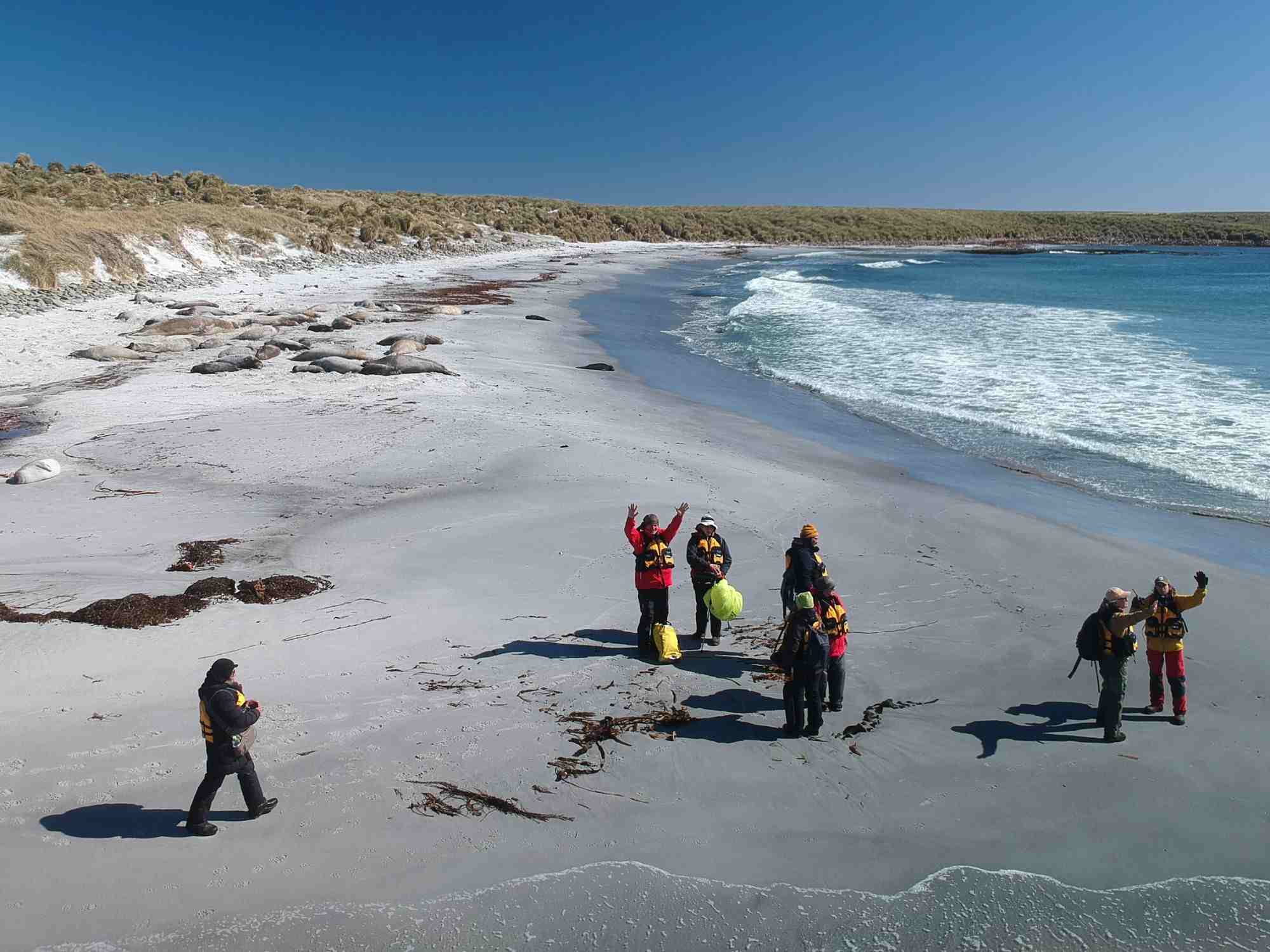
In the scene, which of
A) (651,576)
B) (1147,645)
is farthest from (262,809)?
(1147,645)

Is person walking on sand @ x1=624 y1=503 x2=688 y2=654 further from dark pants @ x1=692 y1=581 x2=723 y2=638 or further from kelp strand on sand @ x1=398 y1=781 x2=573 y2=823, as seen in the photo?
kelp strand on sand @ x1=398 y1=781 x2=573 y2=823

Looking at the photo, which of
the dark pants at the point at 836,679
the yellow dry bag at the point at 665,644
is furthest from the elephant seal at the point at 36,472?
the dark pants at the point at 836,679

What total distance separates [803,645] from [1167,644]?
3.02 m

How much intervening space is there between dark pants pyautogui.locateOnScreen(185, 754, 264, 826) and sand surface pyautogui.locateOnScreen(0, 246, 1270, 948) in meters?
0.14

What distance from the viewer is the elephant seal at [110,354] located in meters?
19.3

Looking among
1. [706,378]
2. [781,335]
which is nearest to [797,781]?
[706,378]

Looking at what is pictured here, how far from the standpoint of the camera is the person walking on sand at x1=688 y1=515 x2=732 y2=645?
7.65 metres

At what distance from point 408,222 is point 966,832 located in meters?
57.3

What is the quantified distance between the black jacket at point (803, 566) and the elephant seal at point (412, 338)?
52.6 feet

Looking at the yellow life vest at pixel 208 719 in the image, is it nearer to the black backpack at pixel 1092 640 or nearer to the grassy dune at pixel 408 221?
the black backpack at pixel 1092 640

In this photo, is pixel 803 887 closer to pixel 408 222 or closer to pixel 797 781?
pixel 797 781

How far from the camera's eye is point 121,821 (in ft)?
16.3

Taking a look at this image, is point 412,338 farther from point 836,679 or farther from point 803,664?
point 803,664

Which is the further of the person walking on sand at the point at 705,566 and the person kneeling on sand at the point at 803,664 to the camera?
the person walking on sand at the point at 705,566
